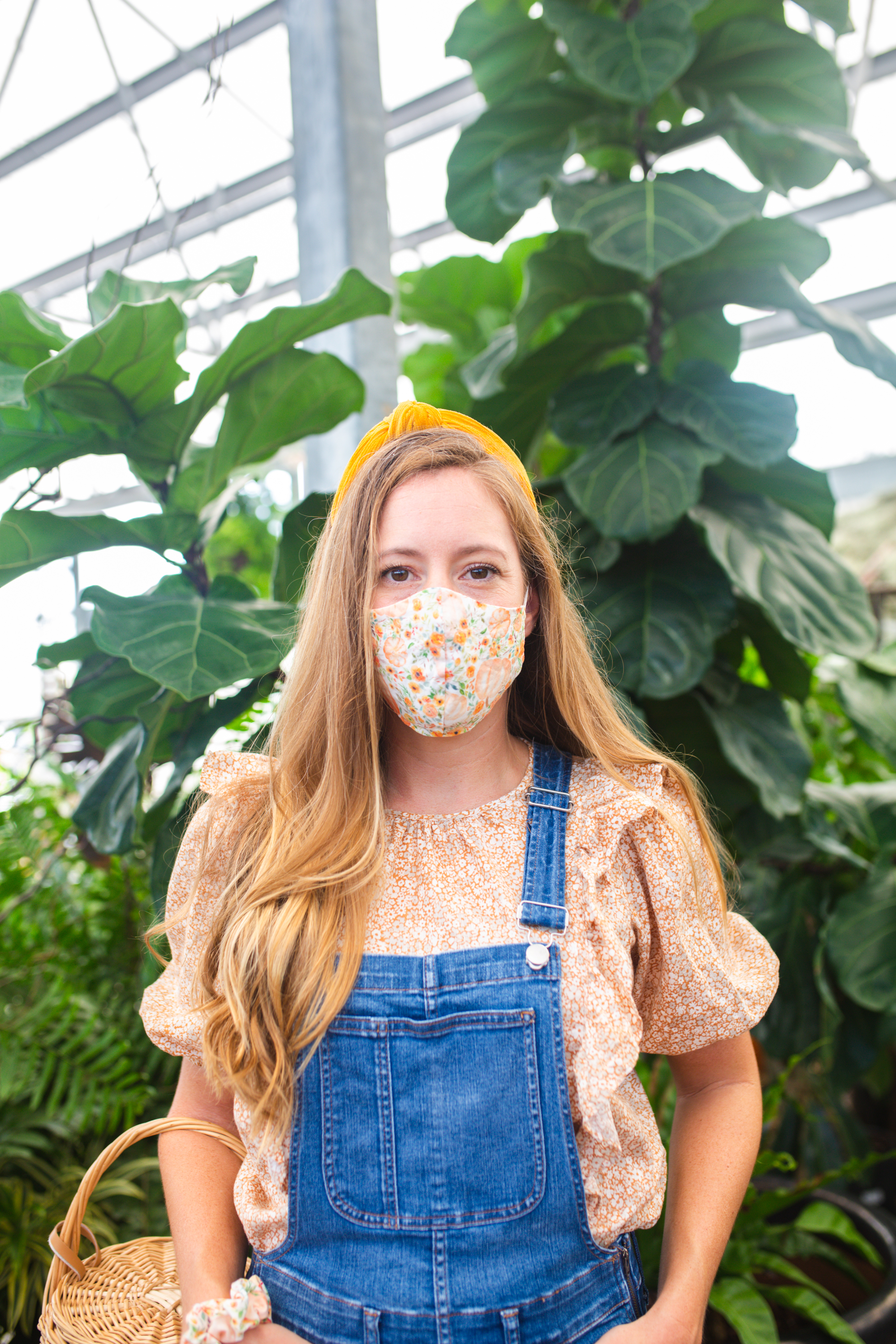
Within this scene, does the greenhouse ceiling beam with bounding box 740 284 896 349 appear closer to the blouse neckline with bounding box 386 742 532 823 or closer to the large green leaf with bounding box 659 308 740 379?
the large green leaf with bounding box 659 308 740 379

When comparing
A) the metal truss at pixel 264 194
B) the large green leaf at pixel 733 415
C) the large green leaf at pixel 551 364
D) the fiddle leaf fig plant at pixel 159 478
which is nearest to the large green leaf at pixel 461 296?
the large green leaf at pixel 551 364

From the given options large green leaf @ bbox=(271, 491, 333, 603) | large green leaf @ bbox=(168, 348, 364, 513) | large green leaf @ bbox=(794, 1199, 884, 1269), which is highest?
large green leaf @ bbox=(168, 348, 364, 513)

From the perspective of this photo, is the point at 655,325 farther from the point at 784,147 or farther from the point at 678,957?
the point at 678,957

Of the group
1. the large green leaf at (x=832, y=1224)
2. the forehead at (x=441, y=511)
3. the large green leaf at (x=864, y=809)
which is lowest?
the large green leaf at (x=832, y=1224)

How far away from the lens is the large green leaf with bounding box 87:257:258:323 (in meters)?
1.33

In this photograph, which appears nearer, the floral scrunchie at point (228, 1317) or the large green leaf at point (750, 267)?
the floral scrunchie at point (228, 1317)

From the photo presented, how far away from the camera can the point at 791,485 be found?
166cm

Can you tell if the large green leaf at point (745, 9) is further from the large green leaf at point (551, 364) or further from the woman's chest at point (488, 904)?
the woman's chest at point (488, 904)

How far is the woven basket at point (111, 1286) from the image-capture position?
0.88 m

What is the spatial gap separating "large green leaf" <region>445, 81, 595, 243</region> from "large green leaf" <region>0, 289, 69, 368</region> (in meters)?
0.88

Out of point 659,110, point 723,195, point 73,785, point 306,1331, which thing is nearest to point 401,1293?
point 306,1331

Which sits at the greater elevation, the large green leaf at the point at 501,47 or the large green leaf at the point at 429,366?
the large green leaf at the point at 501,47

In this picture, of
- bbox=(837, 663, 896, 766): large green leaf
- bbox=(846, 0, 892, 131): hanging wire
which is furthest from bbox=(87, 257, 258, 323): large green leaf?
bbox=(846, 0, 892, 131): hanging wire

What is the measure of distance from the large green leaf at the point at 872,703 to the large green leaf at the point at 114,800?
135 cm
